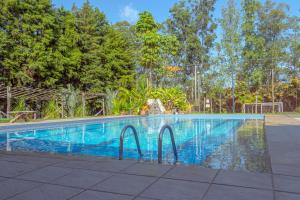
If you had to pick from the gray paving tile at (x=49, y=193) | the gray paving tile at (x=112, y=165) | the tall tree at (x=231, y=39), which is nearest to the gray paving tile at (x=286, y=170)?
the gray paving tile at (x=112, y=165)

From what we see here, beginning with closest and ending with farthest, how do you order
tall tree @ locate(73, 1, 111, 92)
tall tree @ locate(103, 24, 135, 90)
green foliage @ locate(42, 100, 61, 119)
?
1. green foliage @ locate(42, 100, 61, 119)
2. tall tree @ locate(73, 1, 111, 92)
3. tall tree @ locate(103, 24, 135, 90)

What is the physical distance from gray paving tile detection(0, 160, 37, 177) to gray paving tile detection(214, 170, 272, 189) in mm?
2336

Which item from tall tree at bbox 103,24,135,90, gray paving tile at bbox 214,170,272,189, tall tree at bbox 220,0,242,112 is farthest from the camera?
tall tree at bbox 220,0,242,112

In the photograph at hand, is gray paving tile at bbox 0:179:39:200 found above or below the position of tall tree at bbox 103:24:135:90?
below

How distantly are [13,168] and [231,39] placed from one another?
20783 millimetres

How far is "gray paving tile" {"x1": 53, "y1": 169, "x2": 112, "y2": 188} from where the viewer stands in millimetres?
2691

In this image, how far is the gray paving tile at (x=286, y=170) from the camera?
299cm

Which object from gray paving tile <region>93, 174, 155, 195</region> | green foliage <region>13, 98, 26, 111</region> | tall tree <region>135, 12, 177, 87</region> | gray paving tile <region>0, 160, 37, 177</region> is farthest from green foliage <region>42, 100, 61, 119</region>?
gray paving tile <region>93, 174, 155, 195</region>

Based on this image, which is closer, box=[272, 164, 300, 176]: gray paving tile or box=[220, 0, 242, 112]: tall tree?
box=[272, 164, 300, 176]: gray paving tile

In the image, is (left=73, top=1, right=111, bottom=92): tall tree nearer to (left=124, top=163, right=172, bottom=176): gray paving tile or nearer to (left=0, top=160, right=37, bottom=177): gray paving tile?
(left=0, top=160, right=37, bottom=177): gray paving tile

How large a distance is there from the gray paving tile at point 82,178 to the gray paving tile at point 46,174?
0.10 m

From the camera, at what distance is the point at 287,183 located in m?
2.64

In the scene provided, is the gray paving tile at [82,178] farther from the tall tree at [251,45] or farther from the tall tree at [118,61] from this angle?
the tall tree at [251,45]

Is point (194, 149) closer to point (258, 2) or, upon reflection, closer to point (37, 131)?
point (37, 131)
